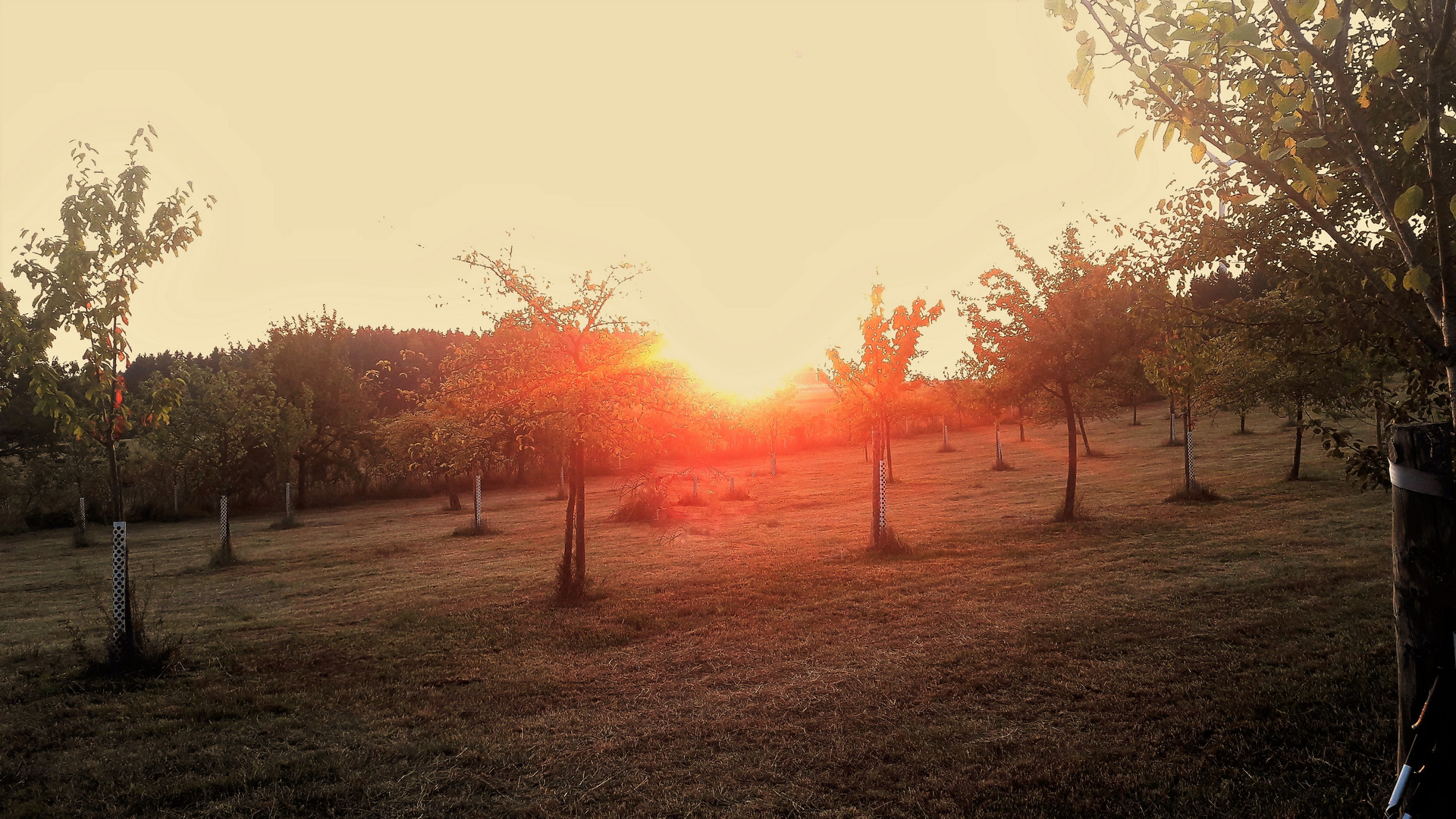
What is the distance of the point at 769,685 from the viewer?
7297mm

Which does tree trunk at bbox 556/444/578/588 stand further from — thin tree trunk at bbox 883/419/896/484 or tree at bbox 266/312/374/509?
Result: tree at bbox 266/312/374/509

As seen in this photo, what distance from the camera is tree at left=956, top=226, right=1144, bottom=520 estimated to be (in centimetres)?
1576

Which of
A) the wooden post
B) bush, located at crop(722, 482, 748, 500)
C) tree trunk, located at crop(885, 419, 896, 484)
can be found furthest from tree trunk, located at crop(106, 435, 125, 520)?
tree trunk, located at crop(885, 419, 896, 484)

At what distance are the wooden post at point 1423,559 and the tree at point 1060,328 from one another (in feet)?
43.8

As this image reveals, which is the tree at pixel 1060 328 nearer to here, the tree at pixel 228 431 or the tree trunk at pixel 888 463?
the tree trunk at pixel 888 463

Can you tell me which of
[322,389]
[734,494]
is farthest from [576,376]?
[322,389]

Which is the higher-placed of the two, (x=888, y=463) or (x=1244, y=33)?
(x=1244, y=33)

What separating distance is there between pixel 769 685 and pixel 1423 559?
5308 millimetres

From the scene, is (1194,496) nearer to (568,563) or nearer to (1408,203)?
(568,563)

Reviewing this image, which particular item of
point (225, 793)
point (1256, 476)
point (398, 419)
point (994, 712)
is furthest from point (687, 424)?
point (398, 419)

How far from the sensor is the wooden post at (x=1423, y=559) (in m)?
3.05

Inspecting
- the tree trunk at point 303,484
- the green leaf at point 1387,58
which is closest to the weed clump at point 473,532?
the tree trunk at point 303,484

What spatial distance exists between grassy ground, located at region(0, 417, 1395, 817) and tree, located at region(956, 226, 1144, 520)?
3392 mm

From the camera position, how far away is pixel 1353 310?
4.91 m
